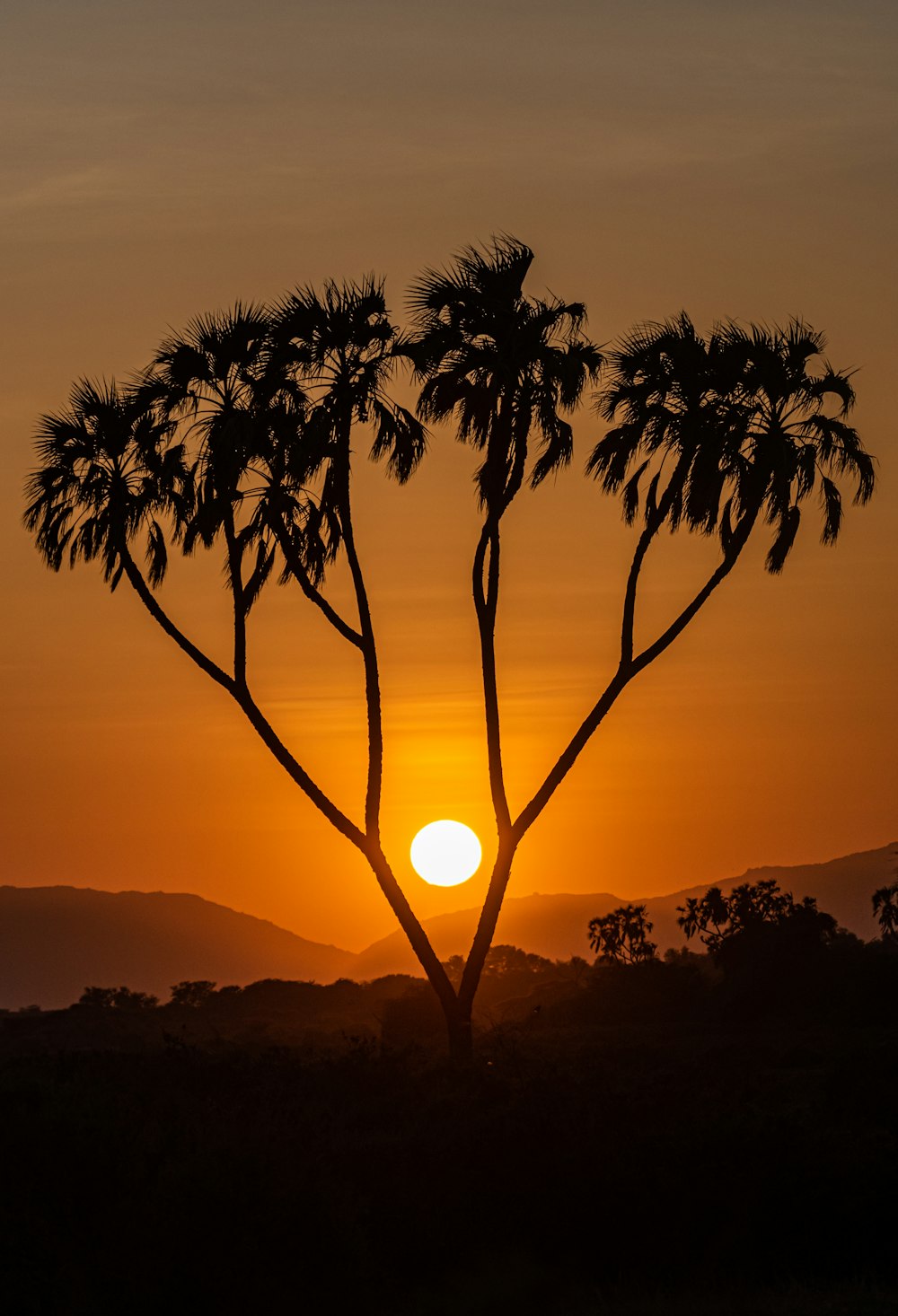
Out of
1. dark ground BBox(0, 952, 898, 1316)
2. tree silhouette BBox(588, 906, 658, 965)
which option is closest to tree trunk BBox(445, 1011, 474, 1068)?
dark ground BBox(0, 952, 898, 1316)

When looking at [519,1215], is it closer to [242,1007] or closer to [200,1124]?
[200,1124]

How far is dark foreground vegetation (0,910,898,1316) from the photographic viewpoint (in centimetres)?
1870

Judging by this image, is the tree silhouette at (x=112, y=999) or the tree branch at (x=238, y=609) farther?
the tree silhouette at (x=112, y=999)

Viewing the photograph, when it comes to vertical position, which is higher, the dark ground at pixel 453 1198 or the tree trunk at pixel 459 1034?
the tree trunk at pixel 459 1034

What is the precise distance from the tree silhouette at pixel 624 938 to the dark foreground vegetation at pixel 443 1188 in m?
41.4

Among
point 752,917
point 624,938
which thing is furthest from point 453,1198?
point 624,938

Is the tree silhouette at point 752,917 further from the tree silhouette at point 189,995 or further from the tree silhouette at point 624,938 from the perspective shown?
the tree silhouette at point 189,995

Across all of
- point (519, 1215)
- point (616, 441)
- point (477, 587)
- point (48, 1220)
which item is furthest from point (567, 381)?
point (48, 1220)

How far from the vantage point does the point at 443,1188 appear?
22.2m

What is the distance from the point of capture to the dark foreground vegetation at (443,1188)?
18.7 m

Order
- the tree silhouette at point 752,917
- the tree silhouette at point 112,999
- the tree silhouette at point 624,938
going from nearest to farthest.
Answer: the tree silhouette at point 752,917, the tree silhouette at point 112,999, the tree silhouette at point 624,938

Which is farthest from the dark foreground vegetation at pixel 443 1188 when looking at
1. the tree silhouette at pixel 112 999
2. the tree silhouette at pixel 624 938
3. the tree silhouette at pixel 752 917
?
the tree silhouette at pixel 624 938

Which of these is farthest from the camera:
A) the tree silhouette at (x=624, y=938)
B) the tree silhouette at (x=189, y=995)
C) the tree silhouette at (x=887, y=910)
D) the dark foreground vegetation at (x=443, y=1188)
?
the tree silhouette at (x=887, y=910)

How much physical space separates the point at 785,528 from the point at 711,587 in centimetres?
204
